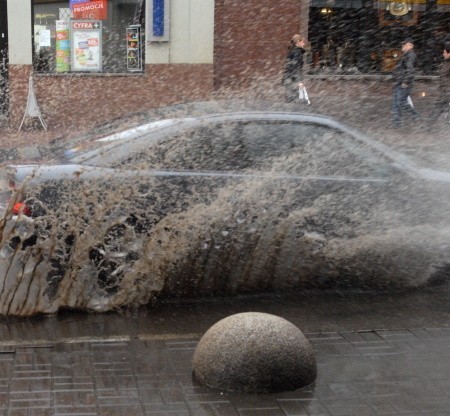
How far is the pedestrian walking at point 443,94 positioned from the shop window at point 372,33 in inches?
94.2

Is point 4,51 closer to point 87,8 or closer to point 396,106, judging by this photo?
point 87,8

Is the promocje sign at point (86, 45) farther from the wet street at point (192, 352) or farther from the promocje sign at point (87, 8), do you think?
the wet street at point (192, 352)

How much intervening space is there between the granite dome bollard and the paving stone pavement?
0.20ft

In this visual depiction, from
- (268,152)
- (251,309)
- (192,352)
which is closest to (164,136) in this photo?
(268,152)

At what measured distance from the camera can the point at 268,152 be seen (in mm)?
7262

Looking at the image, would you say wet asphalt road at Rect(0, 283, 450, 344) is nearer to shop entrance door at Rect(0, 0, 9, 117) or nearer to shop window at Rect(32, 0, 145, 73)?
shop entrance door at Rect(0, 0, 9, 117)

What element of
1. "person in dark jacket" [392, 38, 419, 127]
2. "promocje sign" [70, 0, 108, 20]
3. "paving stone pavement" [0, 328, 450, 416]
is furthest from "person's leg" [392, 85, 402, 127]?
"paving stone pavement" [0, 328, 450, 416]

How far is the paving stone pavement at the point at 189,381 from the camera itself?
190 inches

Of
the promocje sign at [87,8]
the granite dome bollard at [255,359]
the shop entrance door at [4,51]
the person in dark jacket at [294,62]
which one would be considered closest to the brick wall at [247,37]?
the person in dark jacket at [294,62]

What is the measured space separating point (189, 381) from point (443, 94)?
13.2m

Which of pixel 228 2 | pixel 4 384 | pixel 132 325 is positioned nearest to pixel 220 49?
pixel 228 2

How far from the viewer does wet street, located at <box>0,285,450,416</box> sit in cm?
487

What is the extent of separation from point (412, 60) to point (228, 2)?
12.5 ft

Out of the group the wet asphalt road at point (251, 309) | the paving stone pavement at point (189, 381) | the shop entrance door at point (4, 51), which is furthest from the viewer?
the shop entrance door at point (4, 51)
